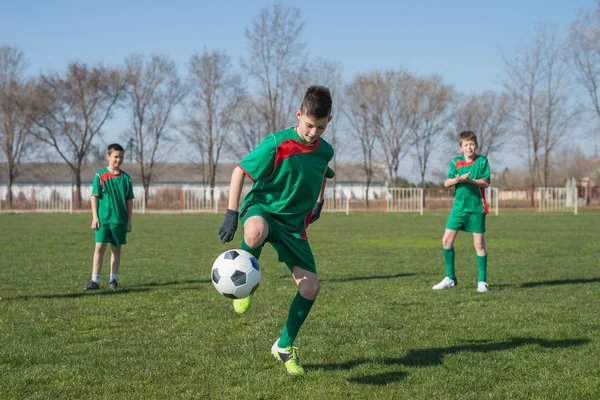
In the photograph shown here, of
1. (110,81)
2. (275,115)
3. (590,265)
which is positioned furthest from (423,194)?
(590,265)

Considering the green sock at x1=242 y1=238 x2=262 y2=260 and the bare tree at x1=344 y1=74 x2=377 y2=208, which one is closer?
the green sock at x1=242 y1=238 x2=262 y2=260

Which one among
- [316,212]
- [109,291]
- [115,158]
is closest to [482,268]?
[316,212]

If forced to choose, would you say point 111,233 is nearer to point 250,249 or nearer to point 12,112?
point 250,249

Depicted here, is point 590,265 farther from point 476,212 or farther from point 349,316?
point 349,316

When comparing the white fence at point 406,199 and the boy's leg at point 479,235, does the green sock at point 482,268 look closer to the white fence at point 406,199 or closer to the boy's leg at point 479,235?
the boy's leg at point 479,235

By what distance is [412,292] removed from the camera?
8.19 meters

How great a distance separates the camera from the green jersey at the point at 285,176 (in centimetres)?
458

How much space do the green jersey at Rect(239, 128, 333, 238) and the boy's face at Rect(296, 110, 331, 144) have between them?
0.31 feet

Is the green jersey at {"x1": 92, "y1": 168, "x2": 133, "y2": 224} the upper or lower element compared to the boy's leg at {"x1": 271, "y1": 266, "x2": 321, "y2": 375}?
upper

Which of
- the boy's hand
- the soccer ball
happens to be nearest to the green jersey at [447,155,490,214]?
the boy's hand

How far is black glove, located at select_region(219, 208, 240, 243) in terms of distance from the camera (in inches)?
173

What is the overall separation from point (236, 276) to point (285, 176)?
0.81 meters

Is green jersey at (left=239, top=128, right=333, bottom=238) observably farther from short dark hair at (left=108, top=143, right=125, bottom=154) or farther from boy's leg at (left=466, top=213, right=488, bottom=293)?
boy's leg at (left=466, top=213, right=488, bottom=293)

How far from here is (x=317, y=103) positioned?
4395mm
